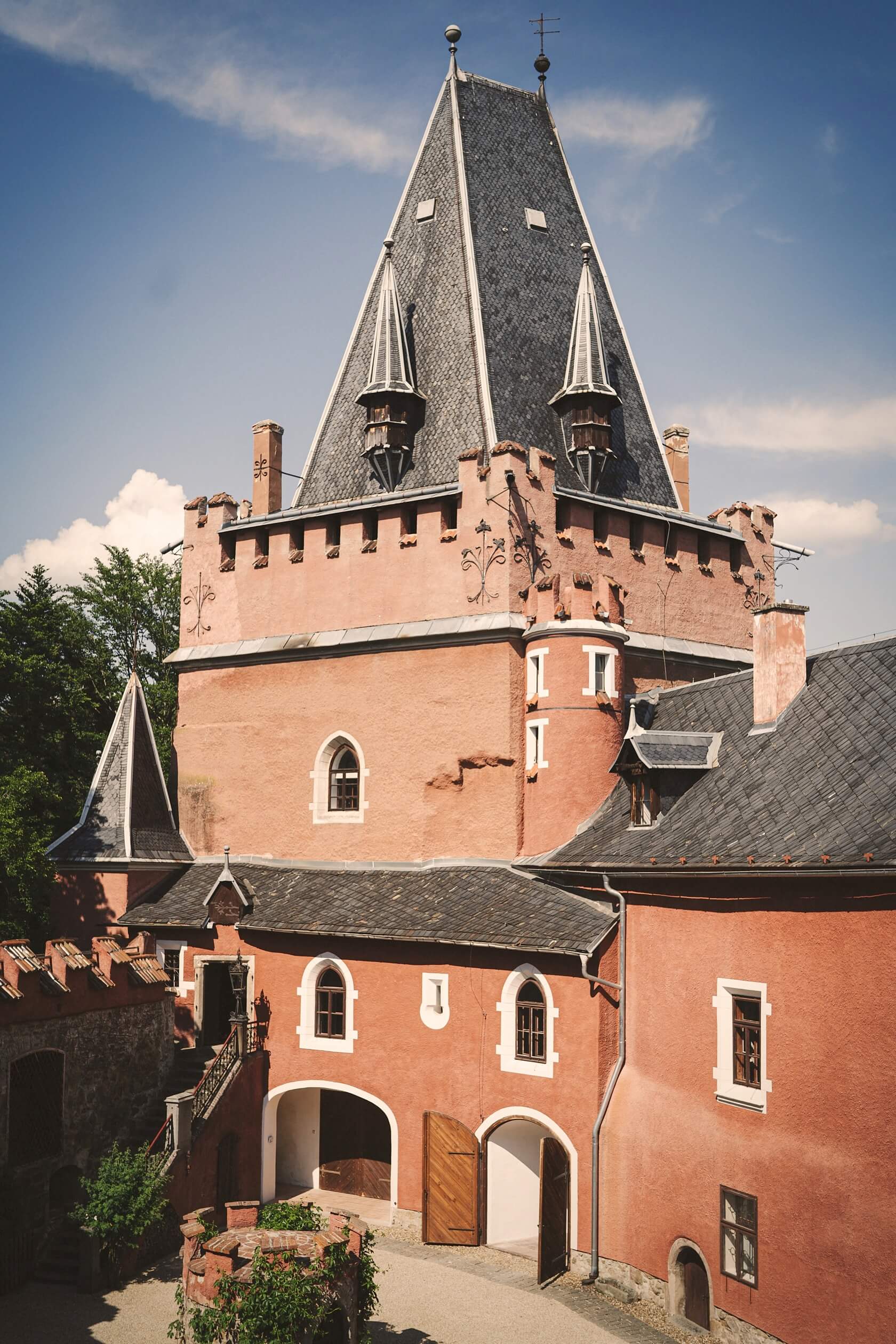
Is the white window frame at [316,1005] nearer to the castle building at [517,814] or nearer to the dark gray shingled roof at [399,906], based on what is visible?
the castle building at [517,814]

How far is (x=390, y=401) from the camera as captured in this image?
84.2 feet

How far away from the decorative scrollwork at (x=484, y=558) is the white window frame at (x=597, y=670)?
235 centimetres

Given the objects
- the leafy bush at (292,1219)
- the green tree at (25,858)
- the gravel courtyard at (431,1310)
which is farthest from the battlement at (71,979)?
the leafy bush at (292,1219)

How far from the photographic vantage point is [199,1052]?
2327 centimetres

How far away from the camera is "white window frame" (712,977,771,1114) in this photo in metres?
15.7

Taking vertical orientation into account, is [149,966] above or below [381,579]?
below

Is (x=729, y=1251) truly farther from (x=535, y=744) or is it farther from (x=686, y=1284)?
(x=535, y=744)

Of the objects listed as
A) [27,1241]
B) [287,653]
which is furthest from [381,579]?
[27,1241]

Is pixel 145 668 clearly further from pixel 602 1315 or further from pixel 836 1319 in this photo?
pixel 836 1319

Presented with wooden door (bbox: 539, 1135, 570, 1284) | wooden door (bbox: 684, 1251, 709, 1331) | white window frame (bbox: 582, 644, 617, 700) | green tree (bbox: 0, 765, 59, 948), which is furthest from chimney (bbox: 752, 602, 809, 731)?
green tree (bbox: 0, 765, 59, 948)

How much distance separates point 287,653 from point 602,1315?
1377cm

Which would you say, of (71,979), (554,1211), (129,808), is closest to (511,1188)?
(554,1211)

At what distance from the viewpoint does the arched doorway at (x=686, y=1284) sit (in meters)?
16.9

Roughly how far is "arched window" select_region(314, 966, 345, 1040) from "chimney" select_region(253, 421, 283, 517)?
1098 centimetres
